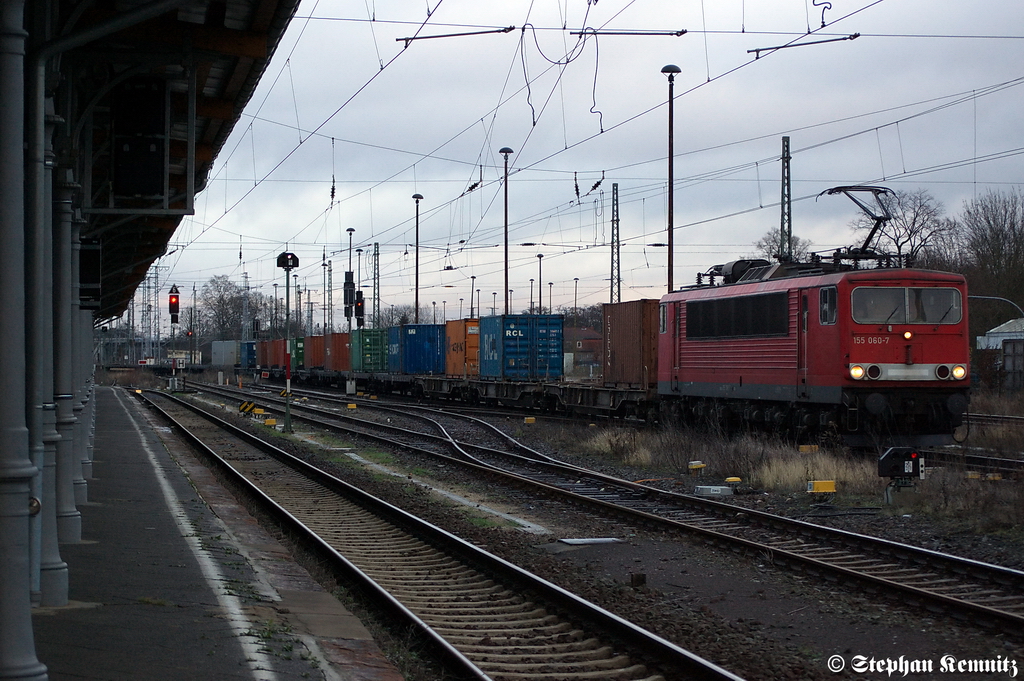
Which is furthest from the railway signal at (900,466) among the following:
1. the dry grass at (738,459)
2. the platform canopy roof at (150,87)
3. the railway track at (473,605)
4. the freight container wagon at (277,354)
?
the freight container wagon at (277,354)

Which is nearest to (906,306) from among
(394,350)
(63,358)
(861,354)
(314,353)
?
(861,354)

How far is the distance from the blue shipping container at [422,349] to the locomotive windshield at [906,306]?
26.4m

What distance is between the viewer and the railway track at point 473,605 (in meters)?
6.80

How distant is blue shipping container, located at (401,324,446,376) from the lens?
142 feet

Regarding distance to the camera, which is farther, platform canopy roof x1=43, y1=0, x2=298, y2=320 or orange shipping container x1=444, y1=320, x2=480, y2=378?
orange shipping container x1=444, y1=320, x2=480, y2=378

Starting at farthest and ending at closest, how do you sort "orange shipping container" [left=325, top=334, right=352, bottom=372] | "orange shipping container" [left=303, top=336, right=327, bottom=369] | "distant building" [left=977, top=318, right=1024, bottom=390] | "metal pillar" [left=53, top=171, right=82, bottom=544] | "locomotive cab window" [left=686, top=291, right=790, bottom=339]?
"orange shipping container" [left=303, top=336, right=327, bottom=369], "orange shipping container" [left=325, top=334, right=352, bottom=372], "distant building" [left=977, top=318, right=1024, bottom=390], "locomotive cab window" [left=686, top=291, right=790, bottom=339], "metal pillar" [left=53, top=171, right=82, bottom=544]

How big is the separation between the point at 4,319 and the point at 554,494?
36.1 feet

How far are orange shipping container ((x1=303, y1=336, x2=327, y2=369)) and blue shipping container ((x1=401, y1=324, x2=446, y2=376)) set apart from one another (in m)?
15.8

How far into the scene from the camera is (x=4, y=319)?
4664 mm

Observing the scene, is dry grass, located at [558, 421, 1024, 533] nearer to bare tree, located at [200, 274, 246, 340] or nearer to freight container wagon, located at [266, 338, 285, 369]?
freight container wagon, located at [266, 338, 285, 369]

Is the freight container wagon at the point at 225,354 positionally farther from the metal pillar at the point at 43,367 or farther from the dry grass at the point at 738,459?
the metal pillar at the point at 43,367

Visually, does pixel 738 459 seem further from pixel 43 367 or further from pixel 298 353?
pixel 298 353

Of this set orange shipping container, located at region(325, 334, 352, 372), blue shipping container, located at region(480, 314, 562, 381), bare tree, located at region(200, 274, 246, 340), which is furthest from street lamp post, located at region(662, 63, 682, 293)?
bare tree, located at region(200, 274, 246, 340)

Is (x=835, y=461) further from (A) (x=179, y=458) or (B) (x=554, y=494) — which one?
(A) (x=179, y=458)
